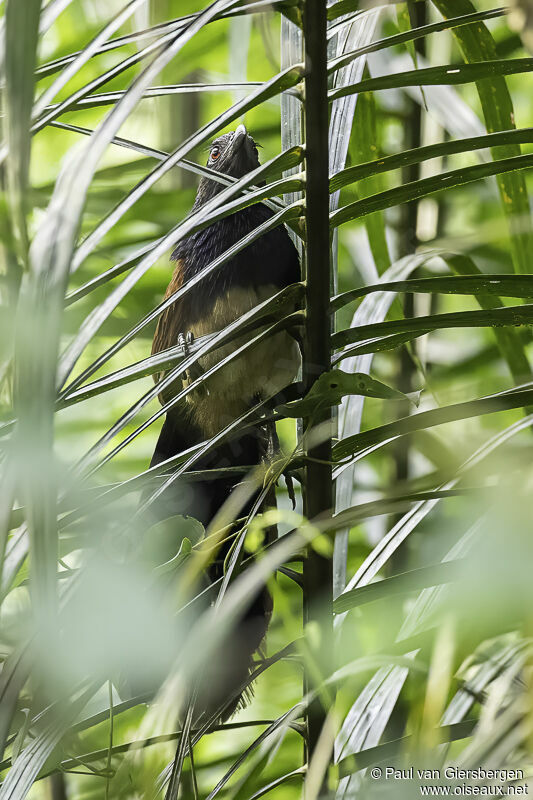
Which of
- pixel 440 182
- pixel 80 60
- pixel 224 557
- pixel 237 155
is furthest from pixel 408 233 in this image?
pixel 80 60

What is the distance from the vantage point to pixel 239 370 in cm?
81

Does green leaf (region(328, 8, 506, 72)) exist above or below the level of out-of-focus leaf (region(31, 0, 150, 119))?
above

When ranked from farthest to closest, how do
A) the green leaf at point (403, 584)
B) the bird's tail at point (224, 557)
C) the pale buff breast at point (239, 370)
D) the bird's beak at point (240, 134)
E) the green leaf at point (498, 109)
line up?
1. the bird's beak at point (240, 134)
2. the pale buff breast at point (239, 370)
3. the bird's tail at point (224, 557)
4. the green leaf at point (498, 109)
5. the green leaf at point (403, 584)

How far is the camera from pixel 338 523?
0.86 feet

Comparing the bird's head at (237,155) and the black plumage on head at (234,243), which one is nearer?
the black plumage on head at (234,243)

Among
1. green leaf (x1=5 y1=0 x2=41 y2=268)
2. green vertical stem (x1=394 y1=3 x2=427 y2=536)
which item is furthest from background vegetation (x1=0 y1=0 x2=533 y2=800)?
green vertical stem (x1=394 y1=3 x2=427 y2=536)

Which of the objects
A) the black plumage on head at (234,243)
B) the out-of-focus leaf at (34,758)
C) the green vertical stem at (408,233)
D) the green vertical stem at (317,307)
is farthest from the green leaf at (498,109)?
the green vertical stem at (408,233)

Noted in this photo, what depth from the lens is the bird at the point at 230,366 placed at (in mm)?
621

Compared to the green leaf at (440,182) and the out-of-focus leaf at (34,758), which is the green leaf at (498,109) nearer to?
the green leaf at (440,182)

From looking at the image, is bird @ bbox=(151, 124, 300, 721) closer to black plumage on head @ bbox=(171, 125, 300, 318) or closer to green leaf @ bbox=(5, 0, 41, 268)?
black plumage on head @ bbox=(171, 125, 300, 318)

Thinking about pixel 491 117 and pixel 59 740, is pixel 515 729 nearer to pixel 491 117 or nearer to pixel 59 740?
pixel 59 740

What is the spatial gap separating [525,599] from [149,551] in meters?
0.28

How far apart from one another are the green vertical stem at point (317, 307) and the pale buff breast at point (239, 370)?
12.1 inches

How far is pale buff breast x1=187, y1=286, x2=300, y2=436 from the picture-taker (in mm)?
724
